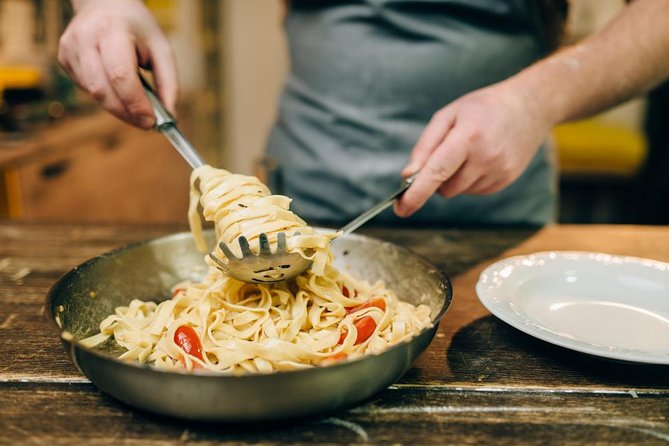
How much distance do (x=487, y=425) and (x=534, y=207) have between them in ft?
4.08

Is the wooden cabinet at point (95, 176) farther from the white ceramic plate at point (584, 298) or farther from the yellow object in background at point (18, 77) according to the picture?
the white ceramic plate at point (584, 298)

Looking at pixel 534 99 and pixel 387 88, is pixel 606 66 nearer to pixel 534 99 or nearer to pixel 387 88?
pixel 534 99

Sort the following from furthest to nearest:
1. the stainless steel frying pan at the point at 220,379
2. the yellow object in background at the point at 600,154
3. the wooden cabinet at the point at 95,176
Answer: the yellow object in background at the point at 600,154
the wooden cabinet at the point at 95,176
the stainless steel frying pan at the point at 220,379

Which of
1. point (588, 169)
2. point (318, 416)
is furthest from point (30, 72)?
point (588, 169)

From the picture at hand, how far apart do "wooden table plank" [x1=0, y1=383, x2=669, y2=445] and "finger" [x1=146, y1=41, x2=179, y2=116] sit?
726 millimetres

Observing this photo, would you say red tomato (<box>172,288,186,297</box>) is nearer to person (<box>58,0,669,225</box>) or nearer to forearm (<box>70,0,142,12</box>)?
person (<box>58,0,669,225</box>)

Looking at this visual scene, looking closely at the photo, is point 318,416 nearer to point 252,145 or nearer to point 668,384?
point 668,384

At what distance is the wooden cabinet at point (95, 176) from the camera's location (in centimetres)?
275

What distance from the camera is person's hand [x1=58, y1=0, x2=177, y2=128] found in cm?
128

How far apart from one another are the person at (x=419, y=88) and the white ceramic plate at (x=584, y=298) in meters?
0.23

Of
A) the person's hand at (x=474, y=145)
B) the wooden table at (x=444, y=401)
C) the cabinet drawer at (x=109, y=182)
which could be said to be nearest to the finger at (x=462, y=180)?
the person's hand at (x=474, y=145)

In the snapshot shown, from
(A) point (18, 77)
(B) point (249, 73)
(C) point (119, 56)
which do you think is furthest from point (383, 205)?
(B) point (249, 73)

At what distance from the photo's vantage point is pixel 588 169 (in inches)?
170

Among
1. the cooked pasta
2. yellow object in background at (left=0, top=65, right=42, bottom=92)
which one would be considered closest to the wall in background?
yellow object in background at (left=0, top=65, right=42, bottom=92)
